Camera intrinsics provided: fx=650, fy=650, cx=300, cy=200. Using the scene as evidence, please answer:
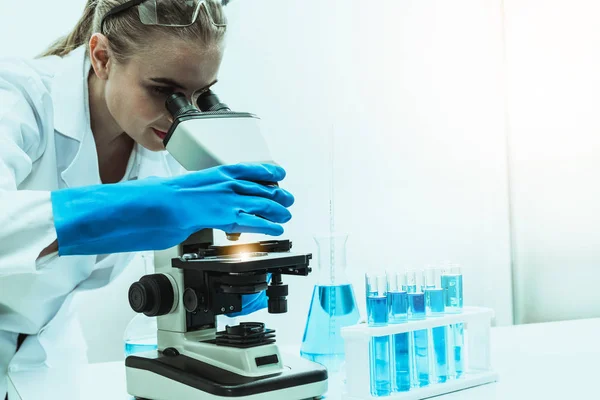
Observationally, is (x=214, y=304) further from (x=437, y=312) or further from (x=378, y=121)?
(x=378, y=121)

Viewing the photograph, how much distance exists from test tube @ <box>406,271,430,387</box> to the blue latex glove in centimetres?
28

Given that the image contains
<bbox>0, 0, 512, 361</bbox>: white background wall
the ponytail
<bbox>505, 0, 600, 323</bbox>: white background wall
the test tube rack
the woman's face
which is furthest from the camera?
<bbox>505, 0, 600, 323</bbox>: white background wall

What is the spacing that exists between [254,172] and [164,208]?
165 millimetres

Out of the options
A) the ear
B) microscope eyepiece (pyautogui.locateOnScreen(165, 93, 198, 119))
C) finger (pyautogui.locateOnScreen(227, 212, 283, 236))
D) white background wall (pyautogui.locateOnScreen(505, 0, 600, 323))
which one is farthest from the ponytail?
white background wall (pyautogui.locateOnScreen(505, 0, 600, 323))

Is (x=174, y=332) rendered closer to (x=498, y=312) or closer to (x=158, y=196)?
(x=158, y=196)

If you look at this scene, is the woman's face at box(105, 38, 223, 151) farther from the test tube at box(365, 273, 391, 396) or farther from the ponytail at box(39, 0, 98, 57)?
the test tube at box(365, 273, 391, 396)

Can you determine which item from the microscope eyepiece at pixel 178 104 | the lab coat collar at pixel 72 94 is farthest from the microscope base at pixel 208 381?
the lab coat collar at pixel 72 94

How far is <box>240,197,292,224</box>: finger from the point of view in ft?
3.68

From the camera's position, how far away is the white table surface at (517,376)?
115 centimetres

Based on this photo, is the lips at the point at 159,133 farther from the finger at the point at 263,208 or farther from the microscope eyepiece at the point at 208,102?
the finger at the point at 263,208

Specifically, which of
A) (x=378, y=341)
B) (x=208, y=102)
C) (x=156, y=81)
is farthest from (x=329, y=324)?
(x=156, y=81)

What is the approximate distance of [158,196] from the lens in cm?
111

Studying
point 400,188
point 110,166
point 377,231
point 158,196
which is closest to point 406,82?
point 400,188

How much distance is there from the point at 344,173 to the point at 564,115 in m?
0.87
